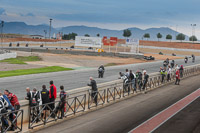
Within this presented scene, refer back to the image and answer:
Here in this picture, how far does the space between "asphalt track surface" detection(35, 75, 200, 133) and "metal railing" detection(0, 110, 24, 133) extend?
3.39 ft

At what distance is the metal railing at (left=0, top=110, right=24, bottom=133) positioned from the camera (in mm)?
11420

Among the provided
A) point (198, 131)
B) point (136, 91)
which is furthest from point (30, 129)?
point (136, 91)

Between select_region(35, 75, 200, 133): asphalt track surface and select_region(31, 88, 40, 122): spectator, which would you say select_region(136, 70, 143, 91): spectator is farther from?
select_region(31, 88, 40, 122): spectator

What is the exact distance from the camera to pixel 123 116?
52.6 feet

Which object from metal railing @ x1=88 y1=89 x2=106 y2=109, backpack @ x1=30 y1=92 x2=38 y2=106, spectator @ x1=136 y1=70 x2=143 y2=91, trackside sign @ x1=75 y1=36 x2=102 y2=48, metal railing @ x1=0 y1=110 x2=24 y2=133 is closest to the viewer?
metal railing @ x1=0 y1=110 x2=24 y2=133

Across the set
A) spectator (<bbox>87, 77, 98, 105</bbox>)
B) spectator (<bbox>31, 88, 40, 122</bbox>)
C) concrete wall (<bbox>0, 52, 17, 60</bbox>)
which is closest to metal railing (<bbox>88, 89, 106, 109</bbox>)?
spectator (<bbox>87, 77, 98, 105</bbox>)

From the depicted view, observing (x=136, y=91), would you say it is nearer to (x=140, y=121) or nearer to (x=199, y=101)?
(x=199, y=101)

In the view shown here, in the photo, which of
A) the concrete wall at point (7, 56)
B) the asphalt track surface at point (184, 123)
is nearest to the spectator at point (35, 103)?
the asphalt track surface at point (184, 123)

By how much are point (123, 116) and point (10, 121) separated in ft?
20.1

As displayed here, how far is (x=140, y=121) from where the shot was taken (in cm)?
1496

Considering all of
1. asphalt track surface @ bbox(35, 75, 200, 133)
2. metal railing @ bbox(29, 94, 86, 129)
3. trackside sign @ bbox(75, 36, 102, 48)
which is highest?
trackside sign @ bbox(75, 36, 102, 48)

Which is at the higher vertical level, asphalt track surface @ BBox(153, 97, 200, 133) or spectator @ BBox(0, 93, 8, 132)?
spectator @ BBox(0, 93, 8, 132)

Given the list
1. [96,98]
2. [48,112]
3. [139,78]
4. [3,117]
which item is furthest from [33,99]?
[139,78]

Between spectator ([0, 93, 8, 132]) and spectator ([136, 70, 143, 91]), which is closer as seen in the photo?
spectator ([0, 93, 8, 132])
